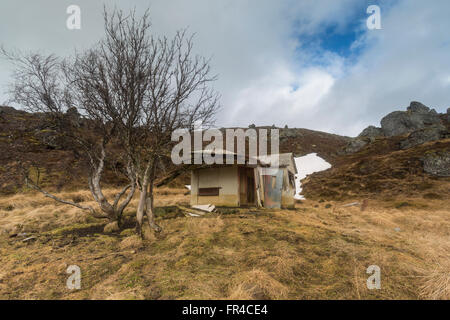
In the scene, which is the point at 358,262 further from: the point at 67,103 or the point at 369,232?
the point at 67,103

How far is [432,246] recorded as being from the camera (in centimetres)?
560

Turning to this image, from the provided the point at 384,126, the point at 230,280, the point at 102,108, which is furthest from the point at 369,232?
the point at 384,126

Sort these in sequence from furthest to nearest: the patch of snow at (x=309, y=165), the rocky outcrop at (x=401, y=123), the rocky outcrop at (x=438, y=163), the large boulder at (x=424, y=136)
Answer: the rocky outcrop at (x=401, y=123) < the patch of snow at (x=309, y=165) < the large boulder at (x=424, y=136) < the rocky outcrop at (x=438, y=163)

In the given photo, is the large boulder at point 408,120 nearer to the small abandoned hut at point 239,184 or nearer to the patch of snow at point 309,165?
the patch of snow at point 309,165

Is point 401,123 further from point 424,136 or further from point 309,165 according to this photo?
point 309,165

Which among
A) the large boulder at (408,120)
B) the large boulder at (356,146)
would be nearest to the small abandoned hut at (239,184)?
the large boulder at (356,146)

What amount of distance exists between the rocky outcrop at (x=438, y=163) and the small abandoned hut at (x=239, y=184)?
58.5 feet

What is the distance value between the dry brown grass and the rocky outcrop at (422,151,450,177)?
20.6 m

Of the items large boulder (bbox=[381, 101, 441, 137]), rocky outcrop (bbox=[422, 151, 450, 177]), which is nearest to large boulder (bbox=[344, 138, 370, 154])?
rocky outcrop (bbox=[422, 151, 450, 177])

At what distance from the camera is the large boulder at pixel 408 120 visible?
1752 inches

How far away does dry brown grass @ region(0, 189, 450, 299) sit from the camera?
10.3 feet
